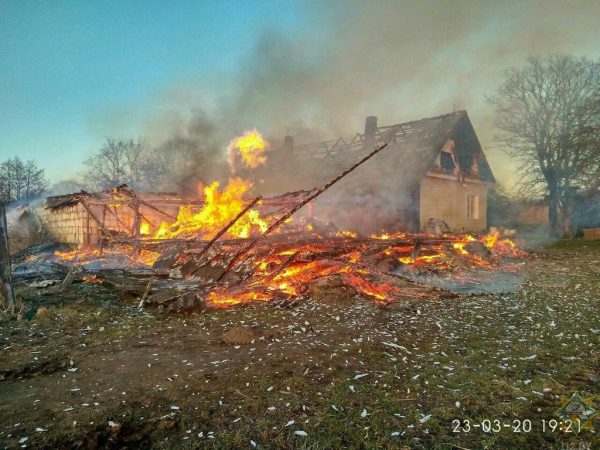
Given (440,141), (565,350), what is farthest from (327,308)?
(440,141)

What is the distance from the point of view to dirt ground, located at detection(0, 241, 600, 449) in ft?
10.4

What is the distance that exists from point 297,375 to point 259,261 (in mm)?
5299

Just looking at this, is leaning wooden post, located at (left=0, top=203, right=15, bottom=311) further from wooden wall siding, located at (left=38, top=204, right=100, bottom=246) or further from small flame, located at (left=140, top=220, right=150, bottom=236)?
small flame, located at (left=140, top=220, right=150, bottom=236)

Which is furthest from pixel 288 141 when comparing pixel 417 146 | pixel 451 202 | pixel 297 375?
pixel 297 375

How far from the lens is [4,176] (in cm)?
3269

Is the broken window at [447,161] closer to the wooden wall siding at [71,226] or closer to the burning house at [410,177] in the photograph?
the burning house at [410,177]

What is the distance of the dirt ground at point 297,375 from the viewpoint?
3.17 m

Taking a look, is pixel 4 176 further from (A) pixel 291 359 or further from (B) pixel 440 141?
(A) pixel 291 359

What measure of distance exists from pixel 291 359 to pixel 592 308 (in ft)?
20.3

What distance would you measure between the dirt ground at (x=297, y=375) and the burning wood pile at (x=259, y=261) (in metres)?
0.79

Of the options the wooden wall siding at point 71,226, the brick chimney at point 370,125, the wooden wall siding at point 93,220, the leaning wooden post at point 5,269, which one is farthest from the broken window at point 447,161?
the leaning wooden post at point 5,269

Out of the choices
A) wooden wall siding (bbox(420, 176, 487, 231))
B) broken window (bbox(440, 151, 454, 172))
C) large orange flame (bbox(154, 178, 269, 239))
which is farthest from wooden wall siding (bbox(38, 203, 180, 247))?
broken window (bbox(440, 151, 454, 172))

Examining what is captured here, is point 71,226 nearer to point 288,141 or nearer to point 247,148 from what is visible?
point 247,148

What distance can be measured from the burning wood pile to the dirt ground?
792mm
